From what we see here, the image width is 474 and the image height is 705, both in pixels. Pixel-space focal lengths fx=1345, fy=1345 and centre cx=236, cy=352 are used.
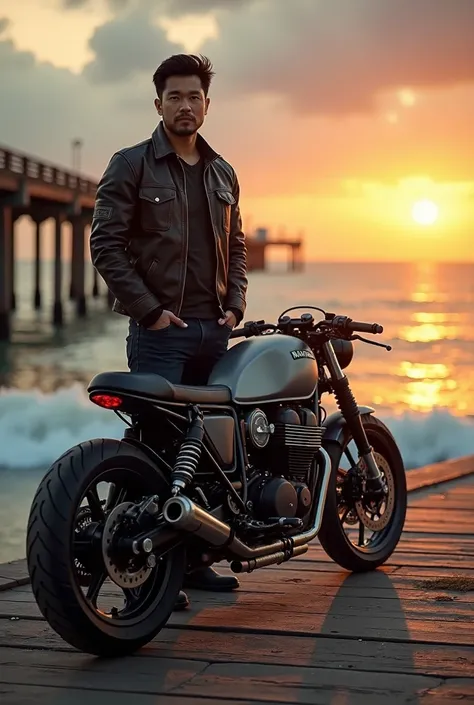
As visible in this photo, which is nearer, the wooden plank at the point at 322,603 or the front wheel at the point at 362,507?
the wooden plank at the point at 322,603

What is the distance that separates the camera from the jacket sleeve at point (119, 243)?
423 cm

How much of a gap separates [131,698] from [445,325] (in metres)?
43.0

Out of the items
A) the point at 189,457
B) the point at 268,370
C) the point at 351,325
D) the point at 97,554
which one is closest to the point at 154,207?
the point at 268,370

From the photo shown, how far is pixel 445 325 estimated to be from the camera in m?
45.7

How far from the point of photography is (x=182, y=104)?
4.38 meters

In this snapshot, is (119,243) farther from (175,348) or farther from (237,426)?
(237,426)

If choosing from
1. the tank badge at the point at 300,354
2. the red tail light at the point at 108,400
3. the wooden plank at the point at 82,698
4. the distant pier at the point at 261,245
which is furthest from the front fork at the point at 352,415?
the distant pier at the point at 261,245

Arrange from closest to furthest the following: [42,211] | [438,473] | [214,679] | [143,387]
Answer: [214,679] → [143,387] → [438,473] → [42,211]

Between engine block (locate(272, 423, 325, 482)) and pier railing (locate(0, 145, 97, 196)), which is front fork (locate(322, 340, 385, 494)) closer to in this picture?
engine block (locate(272, 423, 325, 482))

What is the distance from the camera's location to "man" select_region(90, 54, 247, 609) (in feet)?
14.0

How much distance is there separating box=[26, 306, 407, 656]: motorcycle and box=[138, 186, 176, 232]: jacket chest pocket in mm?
473

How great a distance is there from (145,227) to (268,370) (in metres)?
0.61

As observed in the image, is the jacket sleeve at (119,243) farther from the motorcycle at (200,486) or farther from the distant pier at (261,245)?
the distant pier at (261,245)

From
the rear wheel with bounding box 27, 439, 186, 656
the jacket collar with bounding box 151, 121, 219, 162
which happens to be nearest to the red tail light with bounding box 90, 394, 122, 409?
the rear wheel with bounding box 27, 439, 186, 656
